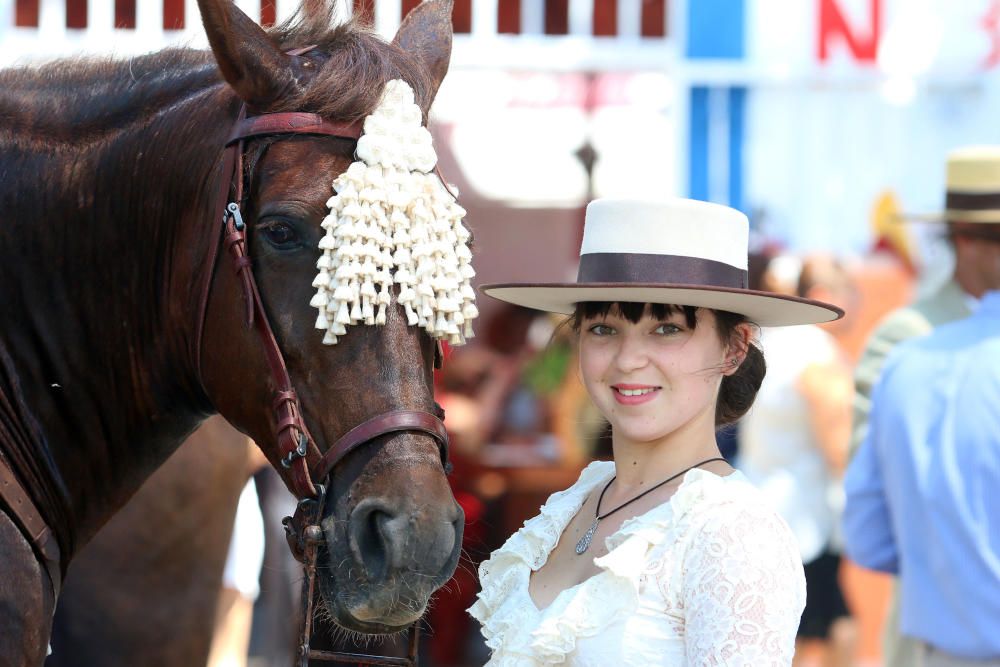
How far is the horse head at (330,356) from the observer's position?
2059mm

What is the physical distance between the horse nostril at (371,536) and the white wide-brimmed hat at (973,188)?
2.65 metres

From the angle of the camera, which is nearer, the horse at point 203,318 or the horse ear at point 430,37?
the horse at point 203,318

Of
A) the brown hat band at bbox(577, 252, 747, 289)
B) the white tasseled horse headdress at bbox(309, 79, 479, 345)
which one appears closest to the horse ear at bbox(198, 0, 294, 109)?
the white tasseled horse headdress at bbox(309, 79, 479, 345)

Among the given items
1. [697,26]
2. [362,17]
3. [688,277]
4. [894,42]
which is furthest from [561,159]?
[688,277]

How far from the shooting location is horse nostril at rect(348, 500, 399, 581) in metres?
2.04

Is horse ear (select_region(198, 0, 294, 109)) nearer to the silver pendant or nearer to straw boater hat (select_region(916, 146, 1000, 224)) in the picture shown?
the silver pendant

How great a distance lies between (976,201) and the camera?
4.03 meters

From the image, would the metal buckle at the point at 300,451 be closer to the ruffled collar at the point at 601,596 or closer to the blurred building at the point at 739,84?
Result: the ruffled collar at the point at 601,596

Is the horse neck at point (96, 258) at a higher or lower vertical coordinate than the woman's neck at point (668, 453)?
higher

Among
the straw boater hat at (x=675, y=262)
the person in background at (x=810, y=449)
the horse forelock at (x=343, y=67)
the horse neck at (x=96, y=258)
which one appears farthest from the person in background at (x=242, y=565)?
the straw boater hat at (x=675, y=262)

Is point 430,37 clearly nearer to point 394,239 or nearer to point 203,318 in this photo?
point 394,239

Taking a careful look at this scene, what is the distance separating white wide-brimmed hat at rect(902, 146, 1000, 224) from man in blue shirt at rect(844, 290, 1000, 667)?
0.41ft

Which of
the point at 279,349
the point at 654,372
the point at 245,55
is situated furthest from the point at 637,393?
the point at 245,55

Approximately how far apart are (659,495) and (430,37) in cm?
108
